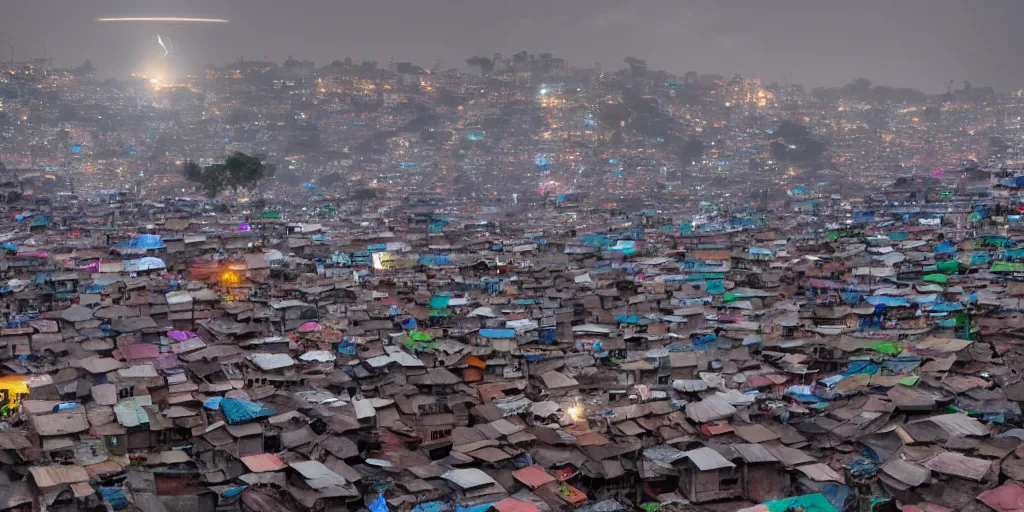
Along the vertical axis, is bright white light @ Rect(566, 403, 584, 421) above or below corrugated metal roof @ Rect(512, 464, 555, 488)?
above

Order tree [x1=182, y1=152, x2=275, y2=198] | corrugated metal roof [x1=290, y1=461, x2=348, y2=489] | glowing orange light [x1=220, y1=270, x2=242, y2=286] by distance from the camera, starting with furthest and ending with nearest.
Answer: tree [x1=182, y1=152, x2=275, y2=198] → glowing orange light [x1=220, y1=270, x2=242, y2=286] → corrugated metal roof [x1=290, y1=461, x2=348, y2=489]

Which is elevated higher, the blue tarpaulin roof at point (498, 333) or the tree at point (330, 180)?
the tree at point (330, 180)

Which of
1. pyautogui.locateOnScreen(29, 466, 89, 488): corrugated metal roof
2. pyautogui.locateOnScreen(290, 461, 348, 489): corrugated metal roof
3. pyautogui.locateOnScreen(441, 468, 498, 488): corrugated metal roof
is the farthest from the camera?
pyautogui.locateOnScreen(441, 468, 498, 488): corrugated metal roof

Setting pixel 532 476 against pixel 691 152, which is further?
pixel 691 152

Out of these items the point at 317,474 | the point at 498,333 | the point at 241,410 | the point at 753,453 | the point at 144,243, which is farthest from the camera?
the point at 144,243

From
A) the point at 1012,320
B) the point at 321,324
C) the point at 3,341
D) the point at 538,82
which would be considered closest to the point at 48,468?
the point at 3,341

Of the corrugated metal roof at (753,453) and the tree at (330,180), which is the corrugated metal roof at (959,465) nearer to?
the corrugated metal roof at (753,453)

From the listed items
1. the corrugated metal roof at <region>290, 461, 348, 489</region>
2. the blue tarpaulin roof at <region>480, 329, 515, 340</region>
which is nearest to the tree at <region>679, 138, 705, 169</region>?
the blue tarpaulin roof at <region>480, 329, 515, 340</region>

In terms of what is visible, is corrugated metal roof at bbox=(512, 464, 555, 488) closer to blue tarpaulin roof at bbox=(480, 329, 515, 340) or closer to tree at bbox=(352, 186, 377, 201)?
blue tarpaulin roof at bbox=(480, 329, 515, 340)

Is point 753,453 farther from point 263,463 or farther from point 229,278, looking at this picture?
point 229,278

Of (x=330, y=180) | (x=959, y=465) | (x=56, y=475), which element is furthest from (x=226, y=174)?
(x=959, y=465)

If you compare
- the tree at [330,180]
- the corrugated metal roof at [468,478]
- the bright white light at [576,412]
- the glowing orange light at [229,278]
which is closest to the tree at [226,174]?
the tree at [330,180]
